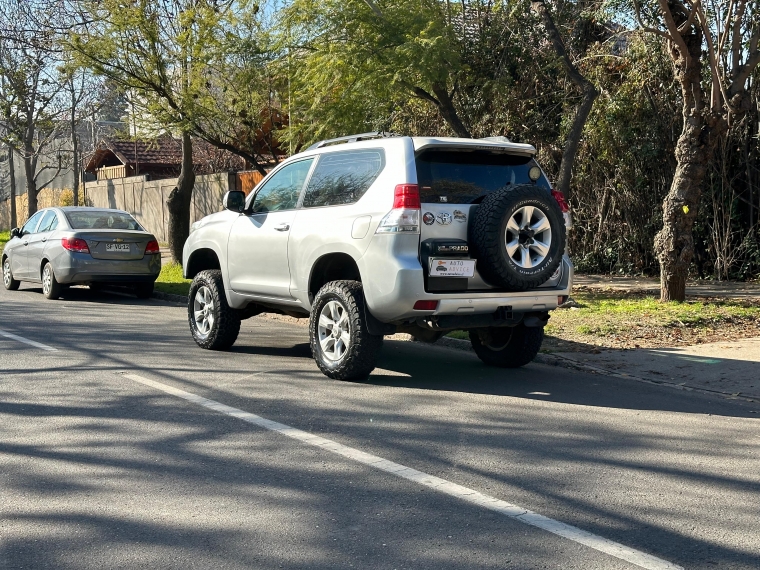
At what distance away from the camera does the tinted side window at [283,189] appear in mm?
9039

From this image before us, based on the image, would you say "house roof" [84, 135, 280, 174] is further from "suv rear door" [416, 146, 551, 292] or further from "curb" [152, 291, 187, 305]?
"suv rear door" [416, 146, 551, 292]

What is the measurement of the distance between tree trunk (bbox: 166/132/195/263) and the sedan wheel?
4178 mm

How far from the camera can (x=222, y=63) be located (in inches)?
662

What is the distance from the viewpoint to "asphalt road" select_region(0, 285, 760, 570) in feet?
13.7

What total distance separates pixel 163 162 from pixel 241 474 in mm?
34350

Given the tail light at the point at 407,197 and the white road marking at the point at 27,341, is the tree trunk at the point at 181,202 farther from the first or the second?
the tail light at the point at 407,197

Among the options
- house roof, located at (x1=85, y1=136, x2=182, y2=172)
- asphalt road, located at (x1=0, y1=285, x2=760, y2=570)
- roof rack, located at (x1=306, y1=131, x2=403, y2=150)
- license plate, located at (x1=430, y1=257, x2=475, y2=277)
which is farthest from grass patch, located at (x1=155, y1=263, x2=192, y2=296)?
house roof, located at (x1=85, y1=136, x2=182, y2=172)

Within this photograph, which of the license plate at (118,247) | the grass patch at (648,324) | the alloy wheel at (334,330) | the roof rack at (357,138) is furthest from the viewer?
the license plate at (118,247)

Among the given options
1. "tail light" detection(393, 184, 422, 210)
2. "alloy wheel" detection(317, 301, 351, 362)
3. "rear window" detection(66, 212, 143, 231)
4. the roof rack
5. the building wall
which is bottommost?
"alloy wheel" detection(317, 301, 351, 362)

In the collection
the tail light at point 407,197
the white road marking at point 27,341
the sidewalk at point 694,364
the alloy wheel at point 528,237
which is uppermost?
the tail light at point 407,197

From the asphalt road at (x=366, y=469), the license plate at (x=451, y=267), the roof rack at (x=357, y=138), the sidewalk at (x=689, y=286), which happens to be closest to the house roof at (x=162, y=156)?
the sidewalk at (x=689, y=286)

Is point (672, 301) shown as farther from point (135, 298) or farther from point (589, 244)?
point (135, 298)

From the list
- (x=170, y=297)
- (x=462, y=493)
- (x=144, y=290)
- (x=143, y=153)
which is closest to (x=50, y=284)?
(x=144, y=290)

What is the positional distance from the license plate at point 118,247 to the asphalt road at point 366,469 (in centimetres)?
623
